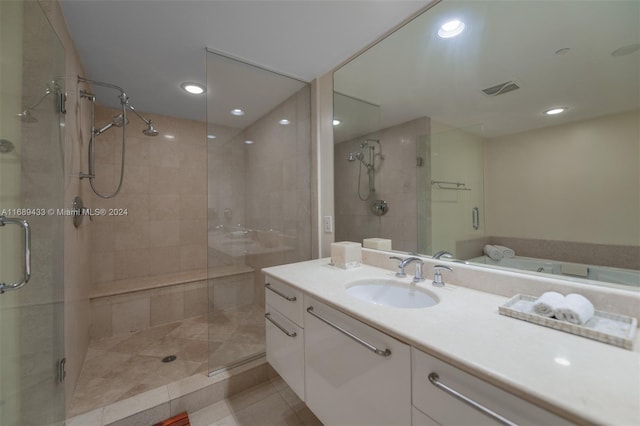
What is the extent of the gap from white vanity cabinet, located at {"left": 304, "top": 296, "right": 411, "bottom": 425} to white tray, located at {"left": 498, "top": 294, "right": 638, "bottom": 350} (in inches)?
17.2

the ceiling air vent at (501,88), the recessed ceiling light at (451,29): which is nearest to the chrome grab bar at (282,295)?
the ceiling air vent at (501,88)

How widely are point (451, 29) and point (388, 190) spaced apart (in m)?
1.04

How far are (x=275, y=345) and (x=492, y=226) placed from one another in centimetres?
140

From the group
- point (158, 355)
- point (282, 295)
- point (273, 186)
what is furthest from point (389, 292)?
point (158, 355)

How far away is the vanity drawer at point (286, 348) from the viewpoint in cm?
129

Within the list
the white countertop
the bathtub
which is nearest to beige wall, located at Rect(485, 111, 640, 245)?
the bathtub

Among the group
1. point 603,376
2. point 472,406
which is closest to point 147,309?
point 472,406

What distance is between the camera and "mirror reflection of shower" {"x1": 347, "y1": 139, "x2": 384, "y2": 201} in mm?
2018

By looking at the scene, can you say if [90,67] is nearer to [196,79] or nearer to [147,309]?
[196,79]

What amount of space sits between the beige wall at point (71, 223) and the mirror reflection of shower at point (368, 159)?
1.92 metres

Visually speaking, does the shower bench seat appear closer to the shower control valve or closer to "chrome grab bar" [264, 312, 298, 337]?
"chrome grab bar" [264, 312, 298, 337]

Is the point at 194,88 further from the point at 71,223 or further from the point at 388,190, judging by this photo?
the point at 388,190

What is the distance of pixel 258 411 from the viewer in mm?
1629

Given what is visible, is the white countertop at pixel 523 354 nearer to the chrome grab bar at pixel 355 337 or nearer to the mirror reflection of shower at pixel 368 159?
the chrome grab bar at pixel 355 337
